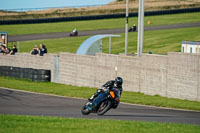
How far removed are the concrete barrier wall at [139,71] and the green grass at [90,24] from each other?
84.8ft

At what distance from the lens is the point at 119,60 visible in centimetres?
2597

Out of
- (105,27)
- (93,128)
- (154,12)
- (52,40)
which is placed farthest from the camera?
(154,12)

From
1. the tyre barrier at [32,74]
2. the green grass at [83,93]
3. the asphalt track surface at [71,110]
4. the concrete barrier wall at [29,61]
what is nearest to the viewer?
the asphalt track surface at [71,110]

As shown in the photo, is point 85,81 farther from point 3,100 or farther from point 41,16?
point 41,16

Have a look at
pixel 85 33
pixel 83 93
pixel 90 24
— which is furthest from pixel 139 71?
pixel 90 24

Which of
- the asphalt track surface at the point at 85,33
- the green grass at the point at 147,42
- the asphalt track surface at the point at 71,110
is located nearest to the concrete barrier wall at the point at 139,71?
the asphalt track surface at the point at 71,110

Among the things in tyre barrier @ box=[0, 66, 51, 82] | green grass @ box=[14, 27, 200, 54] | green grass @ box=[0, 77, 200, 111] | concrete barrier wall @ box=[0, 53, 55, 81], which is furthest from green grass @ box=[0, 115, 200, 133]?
green grass @ box=[14, 27, 200, 54]

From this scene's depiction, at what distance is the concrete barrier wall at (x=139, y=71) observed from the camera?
22.1m

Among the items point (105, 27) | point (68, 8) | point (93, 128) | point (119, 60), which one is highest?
point (68, 8)

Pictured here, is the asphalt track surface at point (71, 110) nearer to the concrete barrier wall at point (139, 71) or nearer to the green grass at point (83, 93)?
the green grass at point (83, 93)

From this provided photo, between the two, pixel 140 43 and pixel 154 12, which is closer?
pixel 140 43

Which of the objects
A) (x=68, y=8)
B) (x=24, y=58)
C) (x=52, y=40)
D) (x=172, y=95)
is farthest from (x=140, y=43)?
(x=68, y=8)

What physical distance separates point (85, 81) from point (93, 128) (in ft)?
53.2

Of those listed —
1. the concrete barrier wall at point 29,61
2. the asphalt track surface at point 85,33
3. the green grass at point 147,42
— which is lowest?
the concrete barrier wall at point 29,61
